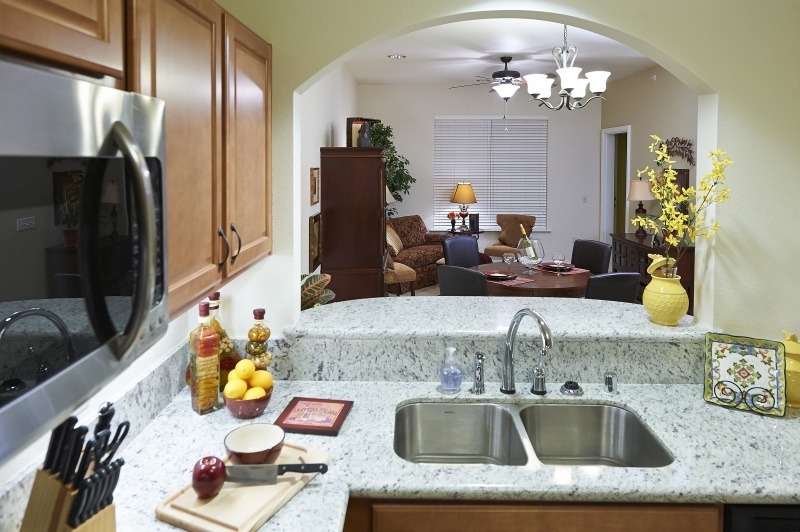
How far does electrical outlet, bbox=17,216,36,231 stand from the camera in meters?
0.69

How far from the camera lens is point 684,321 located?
2.25 meters

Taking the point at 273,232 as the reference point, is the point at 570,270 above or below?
below

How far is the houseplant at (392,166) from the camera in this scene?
25.4 feet

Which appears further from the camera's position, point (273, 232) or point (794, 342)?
point (273, 232)

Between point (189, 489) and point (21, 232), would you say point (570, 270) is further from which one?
point (21, 232)

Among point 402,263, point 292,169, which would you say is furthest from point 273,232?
point 402,263

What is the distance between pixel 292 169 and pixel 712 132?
136cm

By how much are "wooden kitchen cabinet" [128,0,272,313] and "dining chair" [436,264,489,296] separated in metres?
2.47

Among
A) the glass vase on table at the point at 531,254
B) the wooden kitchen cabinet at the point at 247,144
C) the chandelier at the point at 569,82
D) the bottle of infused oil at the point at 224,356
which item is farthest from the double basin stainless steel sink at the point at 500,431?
the chandelier at the point at 569,82

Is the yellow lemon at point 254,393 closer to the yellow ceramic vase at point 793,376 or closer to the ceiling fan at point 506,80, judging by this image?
the yellow ceramic vase at point 793,376

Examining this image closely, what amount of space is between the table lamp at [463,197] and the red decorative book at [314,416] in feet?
23.1

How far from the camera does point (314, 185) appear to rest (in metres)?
5.13

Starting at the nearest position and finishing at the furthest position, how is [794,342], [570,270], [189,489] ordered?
[189,489], [794,342], [570,270]

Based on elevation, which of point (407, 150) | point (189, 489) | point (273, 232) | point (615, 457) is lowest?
point (615, 457)
